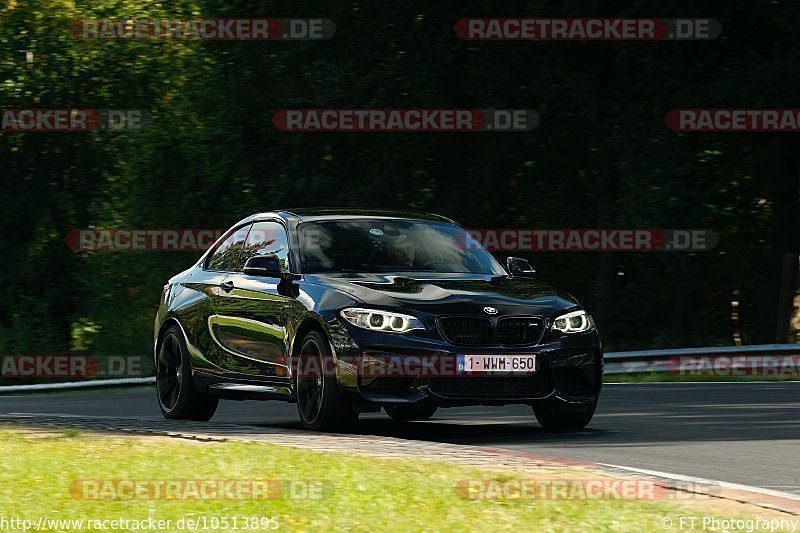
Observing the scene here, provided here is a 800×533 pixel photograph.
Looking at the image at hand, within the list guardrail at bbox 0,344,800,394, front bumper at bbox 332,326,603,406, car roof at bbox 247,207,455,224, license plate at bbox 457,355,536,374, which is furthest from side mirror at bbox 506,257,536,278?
guardrail at bbox 0,344,800,394

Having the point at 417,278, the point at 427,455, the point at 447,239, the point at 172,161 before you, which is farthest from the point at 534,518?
the point at 172,161

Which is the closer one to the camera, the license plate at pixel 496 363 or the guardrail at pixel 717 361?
the license plate at pixel 496 363

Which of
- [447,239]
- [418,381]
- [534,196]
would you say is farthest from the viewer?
[534,196]

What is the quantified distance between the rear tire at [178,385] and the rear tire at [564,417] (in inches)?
114

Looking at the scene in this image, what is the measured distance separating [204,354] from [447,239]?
226 cm

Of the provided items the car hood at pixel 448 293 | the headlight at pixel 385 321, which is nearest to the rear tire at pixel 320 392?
the headlight at pixel 385 321

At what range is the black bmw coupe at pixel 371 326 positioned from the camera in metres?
12.3

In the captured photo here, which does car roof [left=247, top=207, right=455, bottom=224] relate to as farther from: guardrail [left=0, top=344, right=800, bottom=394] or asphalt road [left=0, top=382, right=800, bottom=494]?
guardrail [left=0, top=344, right=800, bottom=394]

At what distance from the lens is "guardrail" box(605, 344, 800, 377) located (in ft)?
69.6

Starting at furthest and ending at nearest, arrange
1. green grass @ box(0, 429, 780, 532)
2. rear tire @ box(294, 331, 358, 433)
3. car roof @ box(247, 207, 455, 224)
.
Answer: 1. car roof @ box(247, 207, 455, 224)
2. rear tire @ box(294, 331, 358, 433)
3. green grass @ box(0, 429, 780, 532)

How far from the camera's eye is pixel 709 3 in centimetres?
2672

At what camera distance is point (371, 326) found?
12.3 m

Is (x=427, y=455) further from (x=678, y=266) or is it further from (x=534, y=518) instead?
(x=678, y=266)

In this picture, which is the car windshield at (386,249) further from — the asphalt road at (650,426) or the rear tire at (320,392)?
the asphalt road at (650,426)
